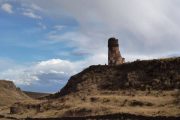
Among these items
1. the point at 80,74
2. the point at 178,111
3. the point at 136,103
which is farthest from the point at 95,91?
the point at 178,111

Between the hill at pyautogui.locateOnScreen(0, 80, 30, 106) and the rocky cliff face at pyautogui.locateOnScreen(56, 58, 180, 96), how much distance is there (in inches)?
1595

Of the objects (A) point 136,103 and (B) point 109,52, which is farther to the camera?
(B) point 109,52

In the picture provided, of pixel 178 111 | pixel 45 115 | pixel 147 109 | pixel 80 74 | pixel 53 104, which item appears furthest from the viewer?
pixel 80 74

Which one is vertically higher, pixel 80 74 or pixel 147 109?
pixel 80 74

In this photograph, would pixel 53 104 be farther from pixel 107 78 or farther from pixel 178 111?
pixel 178 111

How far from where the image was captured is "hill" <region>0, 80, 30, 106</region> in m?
112

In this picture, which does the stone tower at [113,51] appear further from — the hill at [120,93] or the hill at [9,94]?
the hill at [9,94]

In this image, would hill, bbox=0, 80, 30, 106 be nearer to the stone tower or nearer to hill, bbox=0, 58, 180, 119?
hill, bbox=0, 58, 180, 119

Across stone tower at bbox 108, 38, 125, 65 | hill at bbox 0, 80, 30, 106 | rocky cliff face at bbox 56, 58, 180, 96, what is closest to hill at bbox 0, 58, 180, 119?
rocky cliff face at bbox 56, 58, 180, 96

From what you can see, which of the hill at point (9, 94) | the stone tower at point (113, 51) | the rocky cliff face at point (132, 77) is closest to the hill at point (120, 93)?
the rocky cliff face at point (132, 77)

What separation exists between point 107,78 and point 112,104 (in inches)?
471

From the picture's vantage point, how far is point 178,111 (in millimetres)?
46281

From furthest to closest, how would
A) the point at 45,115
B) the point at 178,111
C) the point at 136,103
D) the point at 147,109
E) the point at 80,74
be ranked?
the point at 80,74, the point at 45,115, the point at 136,103, the point at 147,109, the point at 178,111

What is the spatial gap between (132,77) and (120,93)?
11.0ft
